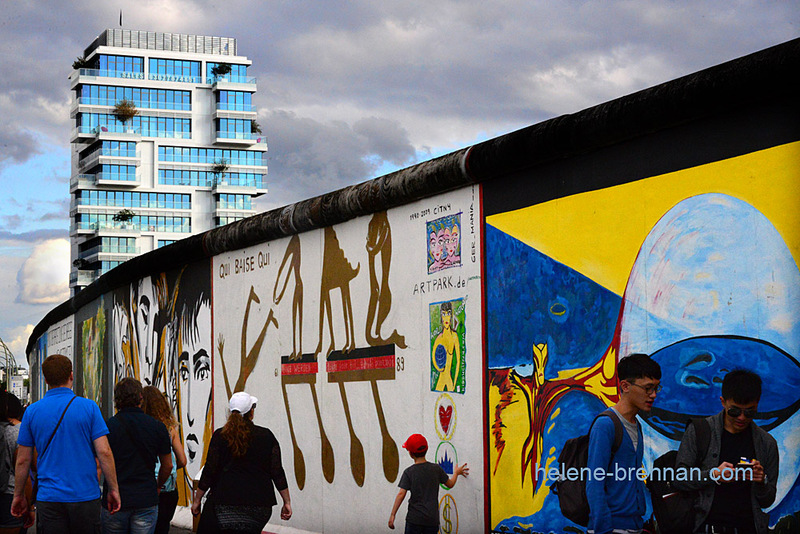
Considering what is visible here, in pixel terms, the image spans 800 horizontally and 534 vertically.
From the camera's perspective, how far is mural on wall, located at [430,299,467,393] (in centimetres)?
964

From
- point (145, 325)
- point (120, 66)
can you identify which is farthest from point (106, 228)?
point (145, 325)

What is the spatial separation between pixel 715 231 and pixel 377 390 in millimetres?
5062

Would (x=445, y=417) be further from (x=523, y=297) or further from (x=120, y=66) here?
(x=120, y=66)

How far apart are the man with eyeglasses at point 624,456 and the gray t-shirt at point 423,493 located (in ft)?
4.47

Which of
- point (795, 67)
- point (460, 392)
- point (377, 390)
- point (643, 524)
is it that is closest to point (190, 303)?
point (377, 390)

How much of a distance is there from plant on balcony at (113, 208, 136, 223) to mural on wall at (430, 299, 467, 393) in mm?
91704

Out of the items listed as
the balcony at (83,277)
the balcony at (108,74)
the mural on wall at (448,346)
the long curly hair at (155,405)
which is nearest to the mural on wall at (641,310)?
the mural on wall at (448,346)

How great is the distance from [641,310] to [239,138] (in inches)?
3989

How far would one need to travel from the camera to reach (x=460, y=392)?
31.6 feet

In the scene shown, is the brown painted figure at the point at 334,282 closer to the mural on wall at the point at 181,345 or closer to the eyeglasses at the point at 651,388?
the mural on wall at the point at 181,345

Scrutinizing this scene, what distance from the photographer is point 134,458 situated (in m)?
8.10

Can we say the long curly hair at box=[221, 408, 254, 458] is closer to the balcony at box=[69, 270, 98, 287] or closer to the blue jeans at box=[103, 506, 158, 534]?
the blue jeans at box=[103, 506, 158, 534]

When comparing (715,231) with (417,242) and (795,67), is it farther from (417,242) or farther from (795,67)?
(417,242)

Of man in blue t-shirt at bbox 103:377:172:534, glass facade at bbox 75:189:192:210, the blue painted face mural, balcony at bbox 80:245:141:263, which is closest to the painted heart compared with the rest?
the blue painted face mural
